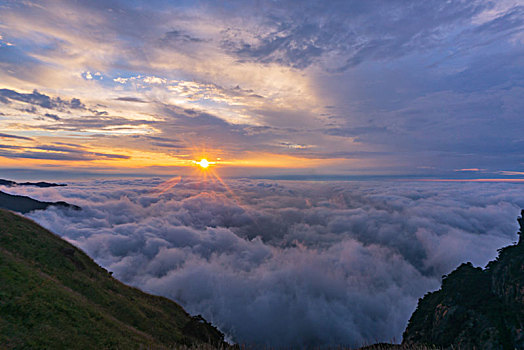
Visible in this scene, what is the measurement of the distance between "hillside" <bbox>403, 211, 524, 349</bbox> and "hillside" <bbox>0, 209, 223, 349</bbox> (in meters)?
35.4

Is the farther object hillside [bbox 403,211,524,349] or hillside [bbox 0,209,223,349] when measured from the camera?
hillside [bbox 403,211,524,349]

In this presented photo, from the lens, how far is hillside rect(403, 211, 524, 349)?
28.6 m

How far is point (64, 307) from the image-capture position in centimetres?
2280

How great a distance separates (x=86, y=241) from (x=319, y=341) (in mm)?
187292

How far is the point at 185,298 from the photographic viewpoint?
156 m

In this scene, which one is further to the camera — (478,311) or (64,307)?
(478,311)

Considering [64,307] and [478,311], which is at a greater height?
[64,307]

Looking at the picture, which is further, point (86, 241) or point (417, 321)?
point (86, 241)

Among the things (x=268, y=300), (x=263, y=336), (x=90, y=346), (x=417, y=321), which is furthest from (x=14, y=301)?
(x=268, y=300)

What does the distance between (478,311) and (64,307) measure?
53.4 meters

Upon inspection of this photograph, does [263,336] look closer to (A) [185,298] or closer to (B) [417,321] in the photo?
(A) [185,298]

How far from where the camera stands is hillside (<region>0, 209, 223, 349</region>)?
1869cm

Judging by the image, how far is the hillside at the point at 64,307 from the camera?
1869 cm

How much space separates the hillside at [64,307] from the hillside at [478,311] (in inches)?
1394
